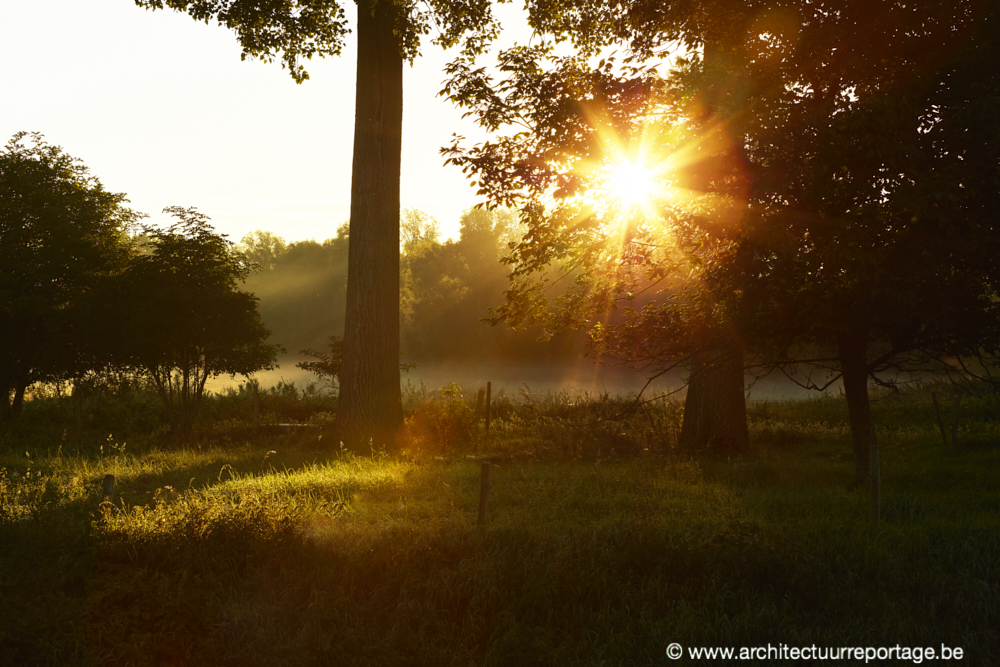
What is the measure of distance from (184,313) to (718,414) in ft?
39.2

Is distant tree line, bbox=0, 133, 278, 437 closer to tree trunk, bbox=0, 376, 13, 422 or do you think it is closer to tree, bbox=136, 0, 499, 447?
tree trunk, bbox=0, 376, 13, 422

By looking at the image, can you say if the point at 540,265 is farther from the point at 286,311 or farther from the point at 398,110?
the point at 286,311

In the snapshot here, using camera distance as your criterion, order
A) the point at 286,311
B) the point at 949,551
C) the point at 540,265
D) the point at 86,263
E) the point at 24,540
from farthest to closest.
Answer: the point at 286,311, the point at 86,263, the point at 540,265, the point at 949,551, the point at 24,540

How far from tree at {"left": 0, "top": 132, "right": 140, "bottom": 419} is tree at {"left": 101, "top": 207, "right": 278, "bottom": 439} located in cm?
166

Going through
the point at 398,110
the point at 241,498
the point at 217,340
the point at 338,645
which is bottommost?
the point at 338,645

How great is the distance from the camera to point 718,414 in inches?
544

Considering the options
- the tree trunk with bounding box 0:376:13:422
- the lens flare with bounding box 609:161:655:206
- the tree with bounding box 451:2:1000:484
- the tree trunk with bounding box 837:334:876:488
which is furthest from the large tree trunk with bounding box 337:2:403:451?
the tree trunk with bounding box 0:376:13:422

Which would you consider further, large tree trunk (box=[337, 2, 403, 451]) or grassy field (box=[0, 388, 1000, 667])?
large tree trunk (box=[337, 2, 403, 451])

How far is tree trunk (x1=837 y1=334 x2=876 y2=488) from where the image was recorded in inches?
365

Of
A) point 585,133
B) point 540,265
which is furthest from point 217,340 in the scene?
point 585,133

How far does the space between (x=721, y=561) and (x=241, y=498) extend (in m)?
4.79

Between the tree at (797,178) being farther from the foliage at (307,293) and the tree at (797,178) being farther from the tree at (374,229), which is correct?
the foliage at (307,293)

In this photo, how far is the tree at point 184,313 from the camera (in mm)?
15875

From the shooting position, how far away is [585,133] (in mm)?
9930
